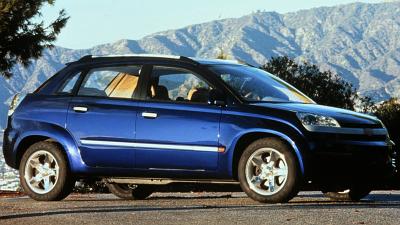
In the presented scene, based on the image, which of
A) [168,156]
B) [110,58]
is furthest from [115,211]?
[110,58]

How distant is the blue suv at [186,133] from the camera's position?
29.7 feet

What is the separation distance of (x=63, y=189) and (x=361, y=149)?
11.7 feet

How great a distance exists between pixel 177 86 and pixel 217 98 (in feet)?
2.35

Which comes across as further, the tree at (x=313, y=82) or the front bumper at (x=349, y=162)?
the tree at (x=313, y=82)

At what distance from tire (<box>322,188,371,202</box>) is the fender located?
3292 millimetres

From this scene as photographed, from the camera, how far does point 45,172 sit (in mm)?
10211

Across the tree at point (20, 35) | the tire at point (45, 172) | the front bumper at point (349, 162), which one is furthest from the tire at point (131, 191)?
the tree at point (20, 35)

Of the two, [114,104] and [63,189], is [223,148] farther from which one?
[63,189]

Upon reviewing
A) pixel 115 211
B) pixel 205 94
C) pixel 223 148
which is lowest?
pixel 115 211

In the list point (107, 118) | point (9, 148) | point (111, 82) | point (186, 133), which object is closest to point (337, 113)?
point (186, 133)

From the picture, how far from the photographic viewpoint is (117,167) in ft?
32.2

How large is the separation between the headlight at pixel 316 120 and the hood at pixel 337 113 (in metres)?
0.05

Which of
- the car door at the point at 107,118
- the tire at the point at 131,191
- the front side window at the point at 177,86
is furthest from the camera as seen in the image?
the tire at the point at 131,191

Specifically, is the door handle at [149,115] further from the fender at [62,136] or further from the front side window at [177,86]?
the fender at [62,136]
